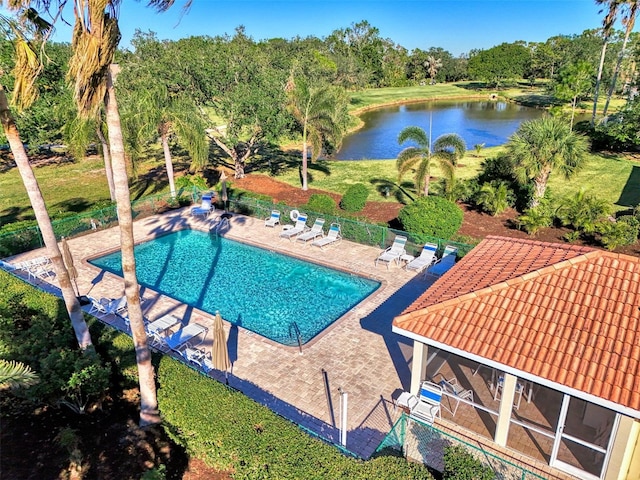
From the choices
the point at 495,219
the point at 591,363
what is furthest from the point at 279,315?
the point at 495,219

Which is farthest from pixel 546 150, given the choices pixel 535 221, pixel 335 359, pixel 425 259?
pixel 335 359

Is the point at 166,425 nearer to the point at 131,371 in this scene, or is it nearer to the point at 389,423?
the point at 131,371

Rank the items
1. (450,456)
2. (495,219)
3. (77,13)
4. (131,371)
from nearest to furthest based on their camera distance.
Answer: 1. (77,13)
2. (450,456)
3. (131,371)
4. (495,219)

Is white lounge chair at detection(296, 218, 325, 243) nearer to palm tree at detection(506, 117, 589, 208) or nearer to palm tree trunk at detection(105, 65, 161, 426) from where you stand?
palm tree at detection(506, 117, 589, 208)

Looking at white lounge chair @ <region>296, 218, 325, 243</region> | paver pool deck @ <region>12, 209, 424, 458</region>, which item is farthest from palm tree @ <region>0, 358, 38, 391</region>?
white lounge chair @ <region>296, 218, 325, 243</region>

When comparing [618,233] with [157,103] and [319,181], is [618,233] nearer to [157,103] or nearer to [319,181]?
[319,181]

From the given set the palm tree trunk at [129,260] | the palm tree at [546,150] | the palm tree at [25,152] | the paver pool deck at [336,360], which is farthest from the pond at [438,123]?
the palm tree trunk at [129,260]
